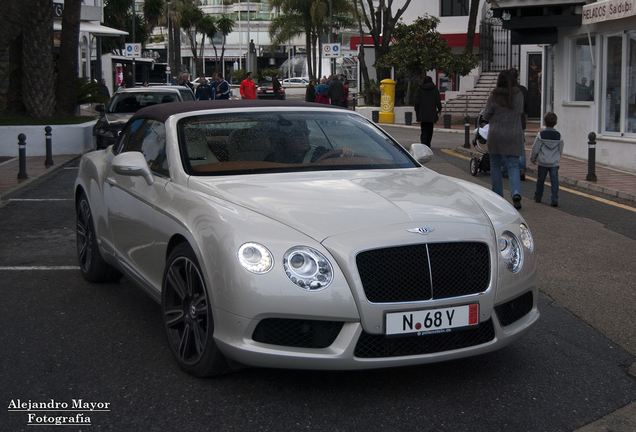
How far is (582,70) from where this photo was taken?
55.4ft

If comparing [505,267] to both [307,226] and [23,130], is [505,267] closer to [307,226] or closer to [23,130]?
[307,226]

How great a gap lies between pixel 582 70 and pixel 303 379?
14.8 m

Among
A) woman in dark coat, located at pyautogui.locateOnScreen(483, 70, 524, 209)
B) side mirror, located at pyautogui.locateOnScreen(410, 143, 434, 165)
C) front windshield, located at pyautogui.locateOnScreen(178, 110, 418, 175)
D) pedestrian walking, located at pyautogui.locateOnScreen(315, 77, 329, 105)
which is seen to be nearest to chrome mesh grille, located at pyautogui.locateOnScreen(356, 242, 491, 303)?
front windshield, located at pyautogui.locateOnScreen(178, 110, 418, 175)

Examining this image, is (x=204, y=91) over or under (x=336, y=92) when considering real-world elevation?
under

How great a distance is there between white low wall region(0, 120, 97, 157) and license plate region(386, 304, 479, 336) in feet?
50.8

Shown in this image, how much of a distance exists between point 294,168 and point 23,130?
46.5ft

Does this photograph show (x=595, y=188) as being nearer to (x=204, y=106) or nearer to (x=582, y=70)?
(x=582, y=70)

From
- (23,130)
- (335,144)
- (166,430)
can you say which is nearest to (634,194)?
(335,144)

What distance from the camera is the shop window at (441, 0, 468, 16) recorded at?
1670 inches

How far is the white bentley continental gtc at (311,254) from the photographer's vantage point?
3518 millimetres

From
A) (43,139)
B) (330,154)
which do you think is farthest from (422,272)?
(43,139)

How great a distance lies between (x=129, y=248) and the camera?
16.5 feet

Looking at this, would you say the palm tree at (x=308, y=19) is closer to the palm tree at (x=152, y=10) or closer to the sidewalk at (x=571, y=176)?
the palm tree at (x=152, y=10)

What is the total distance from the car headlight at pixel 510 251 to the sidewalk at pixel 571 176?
7.71m
